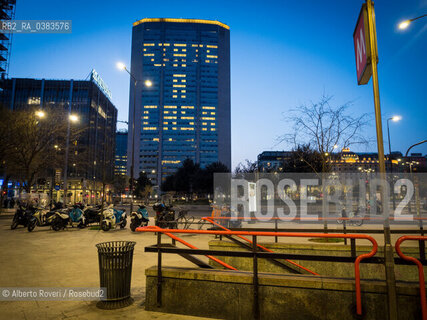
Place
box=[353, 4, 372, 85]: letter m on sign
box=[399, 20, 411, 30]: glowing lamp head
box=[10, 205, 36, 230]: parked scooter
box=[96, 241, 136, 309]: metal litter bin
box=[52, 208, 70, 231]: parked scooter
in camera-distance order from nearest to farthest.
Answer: box=[353, 4, 372, 85]: letter m on sign
box=[96, 241, 136, 309]: metal litter bin
box=[399, 20, 411, 30]: glowing lamp head
box=[52, 208, 70, 231]: parked scooter
box=[10, 205, 36, 230]: parked scooter

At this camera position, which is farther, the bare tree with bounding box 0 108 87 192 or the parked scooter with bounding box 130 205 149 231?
the bare tree with bounding box 0 108 87 192

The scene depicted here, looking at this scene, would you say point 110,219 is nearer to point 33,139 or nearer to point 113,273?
point 113,273

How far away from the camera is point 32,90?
78375 millimetres

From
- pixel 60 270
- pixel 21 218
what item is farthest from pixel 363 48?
pixel 21 218

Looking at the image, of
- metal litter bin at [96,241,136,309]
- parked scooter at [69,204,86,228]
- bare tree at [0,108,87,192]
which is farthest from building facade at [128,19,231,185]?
metal litter bin at [96,241,136,309]

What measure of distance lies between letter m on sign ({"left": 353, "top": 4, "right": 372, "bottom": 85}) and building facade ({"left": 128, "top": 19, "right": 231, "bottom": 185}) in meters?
145

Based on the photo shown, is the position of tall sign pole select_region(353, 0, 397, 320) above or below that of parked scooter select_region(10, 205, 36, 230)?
above

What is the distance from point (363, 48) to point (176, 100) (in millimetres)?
155028

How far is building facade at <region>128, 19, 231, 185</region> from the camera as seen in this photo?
496 feet

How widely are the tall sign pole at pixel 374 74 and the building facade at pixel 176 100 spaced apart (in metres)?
146

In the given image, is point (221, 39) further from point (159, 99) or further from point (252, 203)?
point (252, 203)

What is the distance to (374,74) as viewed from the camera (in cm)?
352

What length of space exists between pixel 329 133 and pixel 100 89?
88.1 m

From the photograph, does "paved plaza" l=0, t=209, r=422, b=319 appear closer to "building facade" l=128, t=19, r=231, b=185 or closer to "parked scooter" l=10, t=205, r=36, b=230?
"parked scooter" l=10, t=205, r=36, b=230
